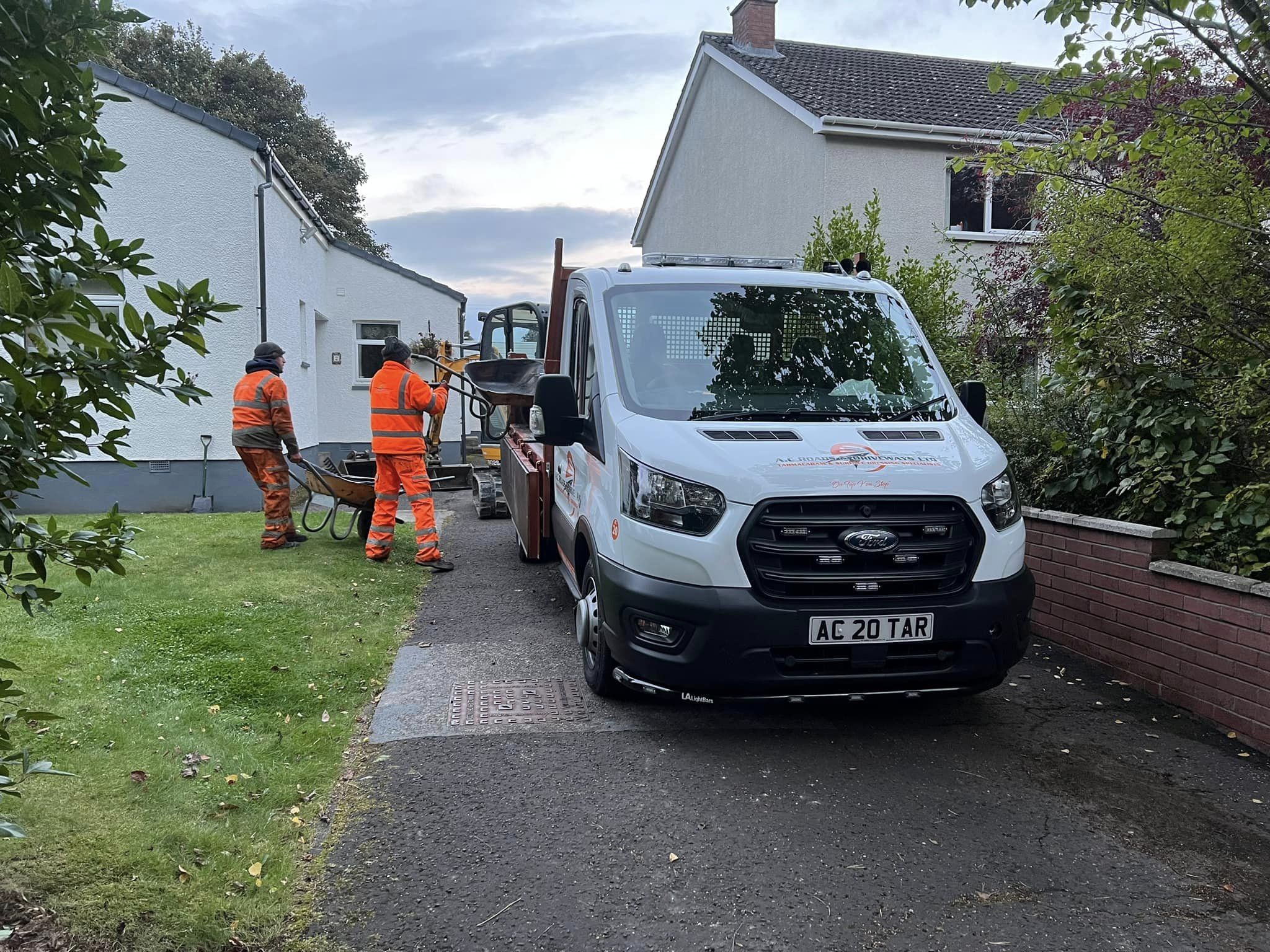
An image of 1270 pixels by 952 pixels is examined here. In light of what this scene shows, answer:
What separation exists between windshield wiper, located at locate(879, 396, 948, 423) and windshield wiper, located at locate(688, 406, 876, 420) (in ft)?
0.25

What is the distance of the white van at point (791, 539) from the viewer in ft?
13.0

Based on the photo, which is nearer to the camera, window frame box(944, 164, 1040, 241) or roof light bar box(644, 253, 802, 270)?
roof light bar box(644, 253, 802, 270)

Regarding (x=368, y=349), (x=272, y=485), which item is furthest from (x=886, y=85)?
(x=272, y=485)

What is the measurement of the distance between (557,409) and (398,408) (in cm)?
367

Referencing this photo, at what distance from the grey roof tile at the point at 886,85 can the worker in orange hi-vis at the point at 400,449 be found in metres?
9.40

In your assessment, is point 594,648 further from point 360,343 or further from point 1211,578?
point 360,343

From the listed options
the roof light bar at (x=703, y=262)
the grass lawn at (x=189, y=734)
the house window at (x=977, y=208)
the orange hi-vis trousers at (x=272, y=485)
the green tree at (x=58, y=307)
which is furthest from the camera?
the house window at (x=977, y=208)

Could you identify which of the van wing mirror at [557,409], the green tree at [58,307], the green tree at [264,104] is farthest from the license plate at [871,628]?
the green tree at [264,104]

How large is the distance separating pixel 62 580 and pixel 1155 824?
733 cm

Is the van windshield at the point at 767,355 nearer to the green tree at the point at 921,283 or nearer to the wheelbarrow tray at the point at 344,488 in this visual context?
the green tree at the point at 921,283

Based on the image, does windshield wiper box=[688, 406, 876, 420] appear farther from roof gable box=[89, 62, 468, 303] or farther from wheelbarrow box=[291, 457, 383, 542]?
roof gable box=[89, 62, 468, 303]

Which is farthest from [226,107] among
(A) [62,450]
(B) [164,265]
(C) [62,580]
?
(A) [62,450]

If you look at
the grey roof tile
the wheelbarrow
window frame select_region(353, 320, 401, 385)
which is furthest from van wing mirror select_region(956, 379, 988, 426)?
window frame select_region(353, 320, 401, 385)

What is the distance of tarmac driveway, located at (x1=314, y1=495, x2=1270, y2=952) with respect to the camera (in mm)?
2945
